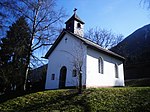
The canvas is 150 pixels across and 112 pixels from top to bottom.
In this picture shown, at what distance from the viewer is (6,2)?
1427cm

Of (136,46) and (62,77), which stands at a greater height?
(136,46)

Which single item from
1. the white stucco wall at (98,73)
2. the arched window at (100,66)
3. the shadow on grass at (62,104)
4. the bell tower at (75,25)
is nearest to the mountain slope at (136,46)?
the white stucco wall at (98,73)

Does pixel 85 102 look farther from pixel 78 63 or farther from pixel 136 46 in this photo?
pixel 136 46

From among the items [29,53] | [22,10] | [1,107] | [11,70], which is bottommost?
[1,107]

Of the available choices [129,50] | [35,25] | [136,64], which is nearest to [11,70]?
[35,25]

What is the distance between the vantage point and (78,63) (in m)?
16.4

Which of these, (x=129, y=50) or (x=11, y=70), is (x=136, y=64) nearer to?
(x=129, y=50)

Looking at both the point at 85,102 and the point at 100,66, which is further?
the point at 100,66

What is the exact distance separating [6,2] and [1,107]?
352 inches

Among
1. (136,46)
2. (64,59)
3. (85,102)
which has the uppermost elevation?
(136,46)

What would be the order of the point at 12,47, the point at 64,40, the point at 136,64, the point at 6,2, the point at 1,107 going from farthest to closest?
the point at 136,64, the point at 64,40, the point at 12,47, the point at 6,2, the point at 1,107

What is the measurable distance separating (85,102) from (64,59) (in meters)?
9.34

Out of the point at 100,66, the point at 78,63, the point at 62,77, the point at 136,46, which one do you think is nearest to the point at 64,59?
the point at 62,77

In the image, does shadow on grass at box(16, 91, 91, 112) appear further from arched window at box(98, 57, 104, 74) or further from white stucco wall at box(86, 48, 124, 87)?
arched window at box(98, 57, 104, 74)
